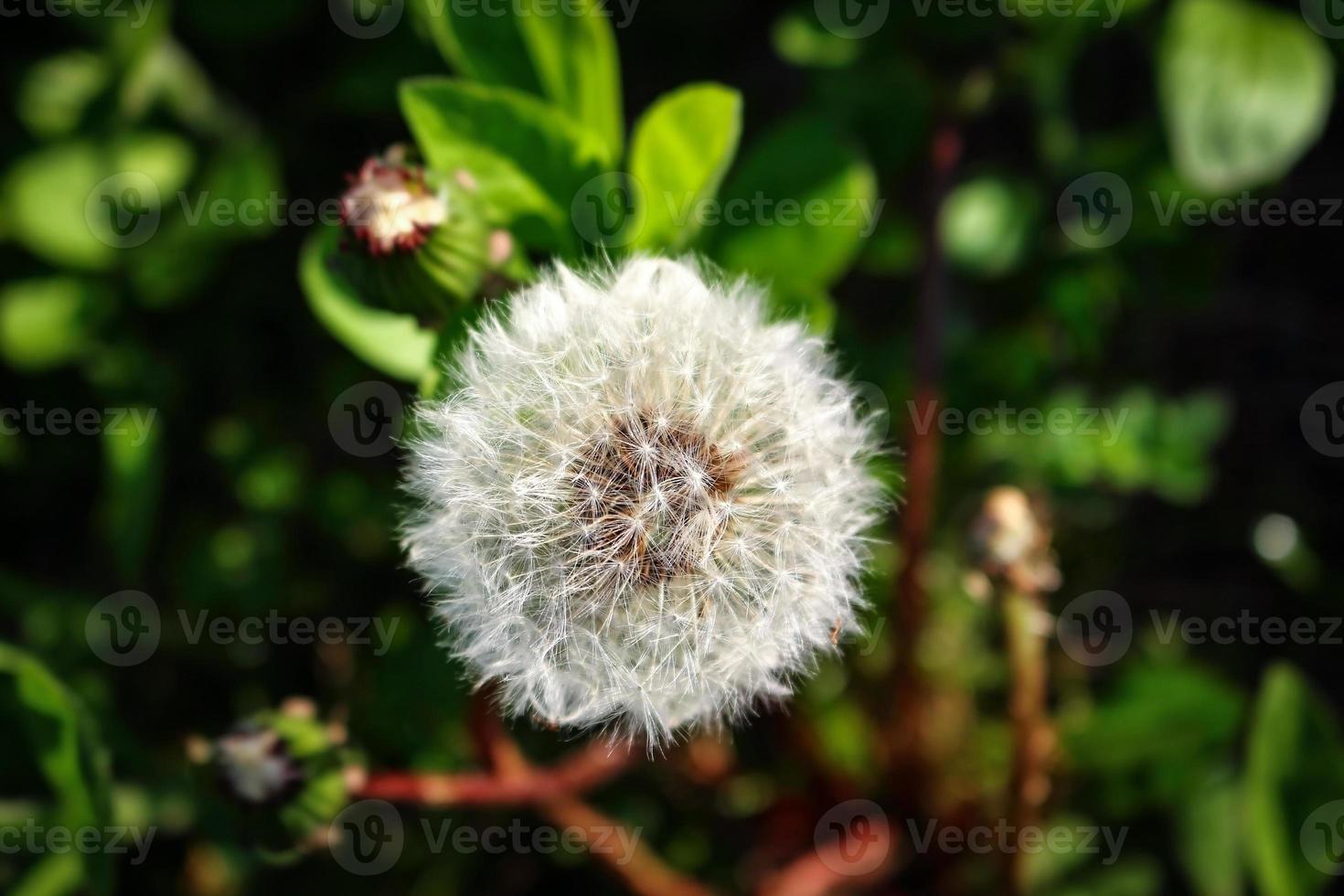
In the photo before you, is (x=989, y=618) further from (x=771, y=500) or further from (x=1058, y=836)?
(x=771, y=500)

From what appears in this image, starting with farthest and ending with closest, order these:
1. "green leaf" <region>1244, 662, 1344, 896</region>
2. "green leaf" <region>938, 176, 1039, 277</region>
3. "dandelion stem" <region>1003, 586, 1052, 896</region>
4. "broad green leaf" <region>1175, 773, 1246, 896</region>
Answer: "green leaf" <region>938, 176, 1039, 277</region> < "broad green leaf" <region>1175, 773, 1246, 896</region> < "green leaf" <region>1244, 662, 1344, 896</region> < "dandelion stem" <region>1003, 586, 1052, 896</region>

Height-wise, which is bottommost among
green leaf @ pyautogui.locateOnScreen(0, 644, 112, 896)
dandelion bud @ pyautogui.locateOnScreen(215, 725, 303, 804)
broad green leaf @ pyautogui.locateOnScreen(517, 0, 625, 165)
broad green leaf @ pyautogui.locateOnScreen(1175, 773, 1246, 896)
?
broad green leaf @ pyautogui.locateOnScreen(1175, 773, 1246, 896)

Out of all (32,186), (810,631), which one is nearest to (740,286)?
(810,631)

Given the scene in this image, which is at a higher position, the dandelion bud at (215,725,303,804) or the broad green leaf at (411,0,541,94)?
the broad green leaf at (411,0,541,94)

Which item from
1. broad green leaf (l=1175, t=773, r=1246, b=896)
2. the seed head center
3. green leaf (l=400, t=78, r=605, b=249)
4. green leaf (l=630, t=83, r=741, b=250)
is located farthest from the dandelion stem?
green leaf (l=400, t=78, r=605, b=249)

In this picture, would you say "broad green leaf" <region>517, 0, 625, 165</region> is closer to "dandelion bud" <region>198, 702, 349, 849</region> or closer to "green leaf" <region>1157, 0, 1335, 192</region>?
"dandelion bud" <region>198, 702, 349, 849</region>

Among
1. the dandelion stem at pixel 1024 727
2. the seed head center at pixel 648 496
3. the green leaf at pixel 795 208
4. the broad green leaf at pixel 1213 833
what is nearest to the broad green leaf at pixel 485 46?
the green leaf at pixel 795 208

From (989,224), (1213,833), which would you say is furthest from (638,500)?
(1213,833)
